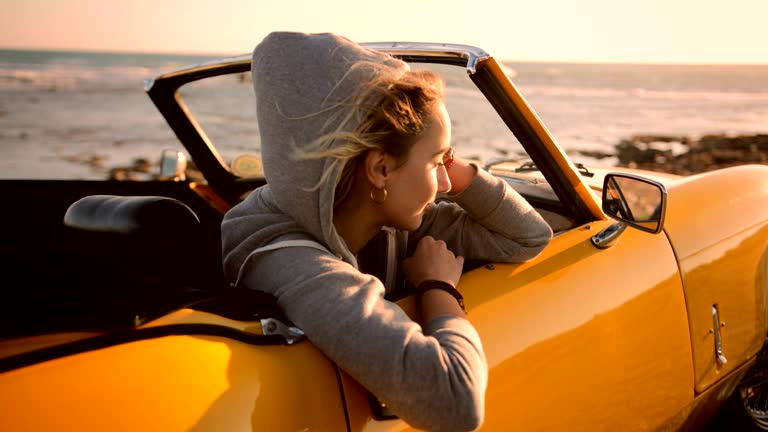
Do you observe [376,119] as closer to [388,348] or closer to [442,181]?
[442,181]

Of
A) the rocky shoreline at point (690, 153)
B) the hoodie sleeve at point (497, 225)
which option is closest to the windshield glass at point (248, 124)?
the rocky shoreline at point (690, 153)

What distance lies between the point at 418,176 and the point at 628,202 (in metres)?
0.86

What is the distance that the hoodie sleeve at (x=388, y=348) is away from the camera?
127 centimetres

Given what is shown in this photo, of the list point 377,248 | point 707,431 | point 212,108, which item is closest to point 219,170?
point 377,248

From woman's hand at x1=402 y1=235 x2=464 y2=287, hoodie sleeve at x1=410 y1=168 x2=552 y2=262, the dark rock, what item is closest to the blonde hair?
woman's hand at x1=402 y1=235 x2=464 y2=287

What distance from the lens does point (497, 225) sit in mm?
1863

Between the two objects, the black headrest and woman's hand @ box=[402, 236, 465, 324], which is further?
the black headrest

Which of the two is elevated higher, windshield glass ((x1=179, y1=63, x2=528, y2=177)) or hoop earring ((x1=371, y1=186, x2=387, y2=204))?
hoop earring ((x1=371, y1=186, x2=387, y2=204))

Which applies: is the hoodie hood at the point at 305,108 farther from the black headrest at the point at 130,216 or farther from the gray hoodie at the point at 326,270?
the black headrest at the point at 130,216

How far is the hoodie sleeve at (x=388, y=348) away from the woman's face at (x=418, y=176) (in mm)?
254

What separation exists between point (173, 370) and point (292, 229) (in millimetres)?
458

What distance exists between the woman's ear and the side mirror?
0.83 m

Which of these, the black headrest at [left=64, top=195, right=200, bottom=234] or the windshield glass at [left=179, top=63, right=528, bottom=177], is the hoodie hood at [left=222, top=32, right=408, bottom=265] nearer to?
the black headrest at [left=64, top=195, right=200, bottom=234]

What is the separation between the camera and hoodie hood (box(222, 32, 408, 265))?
1.42 m
